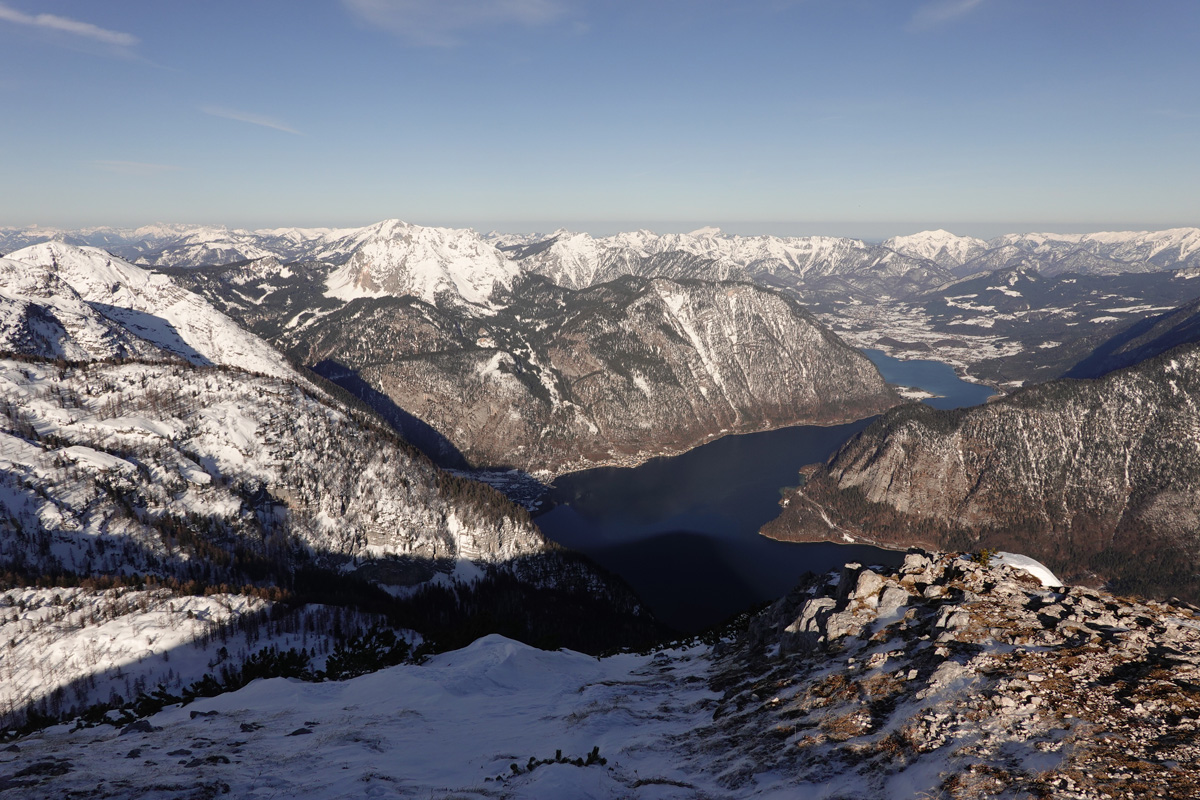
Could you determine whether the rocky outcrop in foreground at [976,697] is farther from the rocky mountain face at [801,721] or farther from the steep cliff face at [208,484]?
the steep cliff face at [208,484]

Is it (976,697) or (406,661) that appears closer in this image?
(976,697)

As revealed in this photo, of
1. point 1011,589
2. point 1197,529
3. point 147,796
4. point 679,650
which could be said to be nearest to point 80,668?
point 147,796

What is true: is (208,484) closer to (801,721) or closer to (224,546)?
(224,546)

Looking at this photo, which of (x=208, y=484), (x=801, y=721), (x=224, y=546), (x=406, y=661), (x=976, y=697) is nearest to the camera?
(x=976, y=697)

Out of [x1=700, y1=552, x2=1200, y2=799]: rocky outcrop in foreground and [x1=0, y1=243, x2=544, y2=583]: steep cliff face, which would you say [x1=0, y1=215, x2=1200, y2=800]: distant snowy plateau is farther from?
[x1=0, y1=243, x2=544, y2=583]: steep cliff face

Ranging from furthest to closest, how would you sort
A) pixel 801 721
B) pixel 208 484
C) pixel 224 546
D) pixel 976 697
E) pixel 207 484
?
1. pixel 208 484
2. pixel 207 484
3. pixel 224 546
4. pixel 801 721
5. pixel 976 697

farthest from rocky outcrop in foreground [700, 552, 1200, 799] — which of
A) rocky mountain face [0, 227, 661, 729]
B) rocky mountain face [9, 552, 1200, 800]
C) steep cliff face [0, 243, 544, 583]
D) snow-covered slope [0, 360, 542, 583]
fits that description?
snow-covered slope [0, 360, 542, 583]

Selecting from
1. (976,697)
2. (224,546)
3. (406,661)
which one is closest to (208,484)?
(224,546)

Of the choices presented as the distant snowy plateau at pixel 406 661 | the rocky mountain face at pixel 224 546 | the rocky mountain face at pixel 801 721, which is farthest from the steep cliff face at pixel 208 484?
the rocky mountain face at pixel 801 721

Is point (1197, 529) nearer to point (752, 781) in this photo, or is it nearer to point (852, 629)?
point (852, 629)
